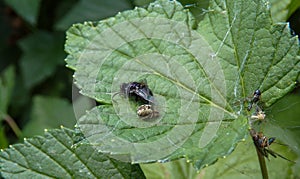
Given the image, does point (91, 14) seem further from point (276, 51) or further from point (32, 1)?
point (276, 51)

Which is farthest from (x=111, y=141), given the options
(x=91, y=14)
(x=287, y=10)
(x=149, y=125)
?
(x=91, y=14)

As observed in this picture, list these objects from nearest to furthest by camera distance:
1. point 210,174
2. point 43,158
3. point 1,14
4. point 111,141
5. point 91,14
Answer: point 111,141, point 43,158, point 210,174, point 91,14, point 1,14

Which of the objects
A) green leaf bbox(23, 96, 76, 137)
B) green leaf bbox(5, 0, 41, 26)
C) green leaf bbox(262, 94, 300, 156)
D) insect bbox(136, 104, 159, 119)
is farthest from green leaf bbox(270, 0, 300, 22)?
green leaf bbox(5, 0, 41, 26)

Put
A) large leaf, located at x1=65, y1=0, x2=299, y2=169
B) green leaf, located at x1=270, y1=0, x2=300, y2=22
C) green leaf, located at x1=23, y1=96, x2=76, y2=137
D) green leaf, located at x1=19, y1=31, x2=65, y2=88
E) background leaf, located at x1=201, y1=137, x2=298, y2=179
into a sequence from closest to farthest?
large leaf, located at x1=65, y1=0, x2=299, y2=169 → background leaf, located at x1=201, y1=137, x2=298, y2=179 → green leaf, located at x1=270, y1=0, x2=300, y2=22 → green leaf, located at x1=23, y1=96, x2=76, y2=137 → green leaf, located at x1=19, y1=31, x2=65, y2=88

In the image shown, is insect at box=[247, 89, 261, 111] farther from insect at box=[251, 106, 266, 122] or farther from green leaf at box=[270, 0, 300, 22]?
green leaf at box=[270, 0, 300, 22]

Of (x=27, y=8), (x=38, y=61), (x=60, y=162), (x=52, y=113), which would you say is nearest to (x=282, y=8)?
(x=60, y=162)

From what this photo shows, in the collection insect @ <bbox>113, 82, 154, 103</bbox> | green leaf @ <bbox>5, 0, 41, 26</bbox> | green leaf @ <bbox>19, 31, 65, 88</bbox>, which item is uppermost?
green leaf @ <bbox>5, 0, 41, 26</bbox>
